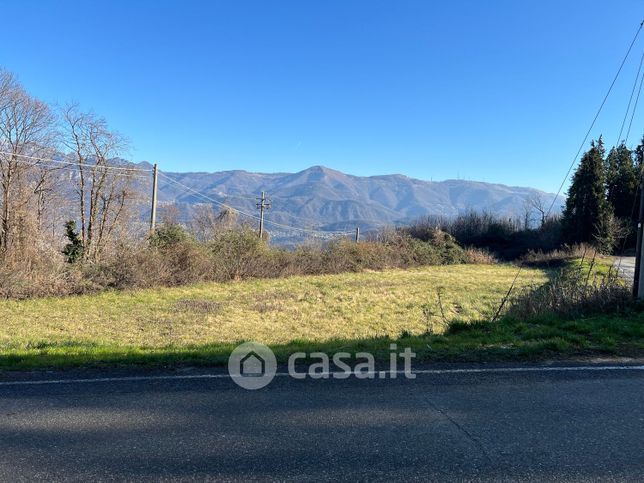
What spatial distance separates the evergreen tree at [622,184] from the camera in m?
39.5

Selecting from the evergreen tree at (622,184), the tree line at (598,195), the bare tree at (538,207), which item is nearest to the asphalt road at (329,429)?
the tree line at (598,195)

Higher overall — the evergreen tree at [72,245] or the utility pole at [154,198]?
the utility pole at [154,198]

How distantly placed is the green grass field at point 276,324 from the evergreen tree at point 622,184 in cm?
2303

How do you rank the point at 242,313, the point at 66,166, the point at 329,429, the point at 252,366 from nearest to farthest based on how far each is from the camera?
the point at 329,429 < the point at 252,366 < the point at 242,313 < the point at 66,166

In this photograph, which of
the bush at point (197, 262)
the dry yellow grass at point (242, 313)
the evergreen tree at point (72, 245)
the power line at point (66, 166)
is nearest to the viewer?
the dry yellow grass at point (242, 313)

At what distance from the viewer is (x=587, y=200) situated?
3788cm

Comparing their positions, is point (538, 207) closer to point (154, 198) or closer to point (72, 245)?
point (154, 198)

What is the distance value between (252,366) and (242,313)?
9880mm

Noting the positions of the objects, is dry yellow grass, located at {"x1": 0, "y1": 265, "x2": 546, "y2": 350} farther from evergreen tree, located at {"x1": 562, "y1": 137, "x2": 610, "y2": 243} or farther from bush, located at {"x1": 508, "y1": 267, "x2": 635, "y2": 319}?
evergreen tree, located at {"x1": 562, "y1": 137, "x2": 610, "y2": 243}

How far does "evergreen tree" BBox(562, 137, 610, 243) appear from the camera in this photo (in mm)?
37531

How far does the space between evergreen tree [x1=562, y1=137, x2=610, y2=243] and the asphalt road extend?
1514 inches

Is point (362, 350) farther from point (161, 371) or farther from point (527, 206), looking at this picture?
point (527, 206)

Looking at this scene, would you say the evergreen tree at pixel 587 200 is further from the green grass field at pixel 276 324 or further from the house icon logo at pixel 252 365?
the house icon logo at pixel 252 365

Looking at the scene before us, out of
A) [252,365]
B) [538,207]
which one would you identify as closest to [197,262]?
[252,365]
